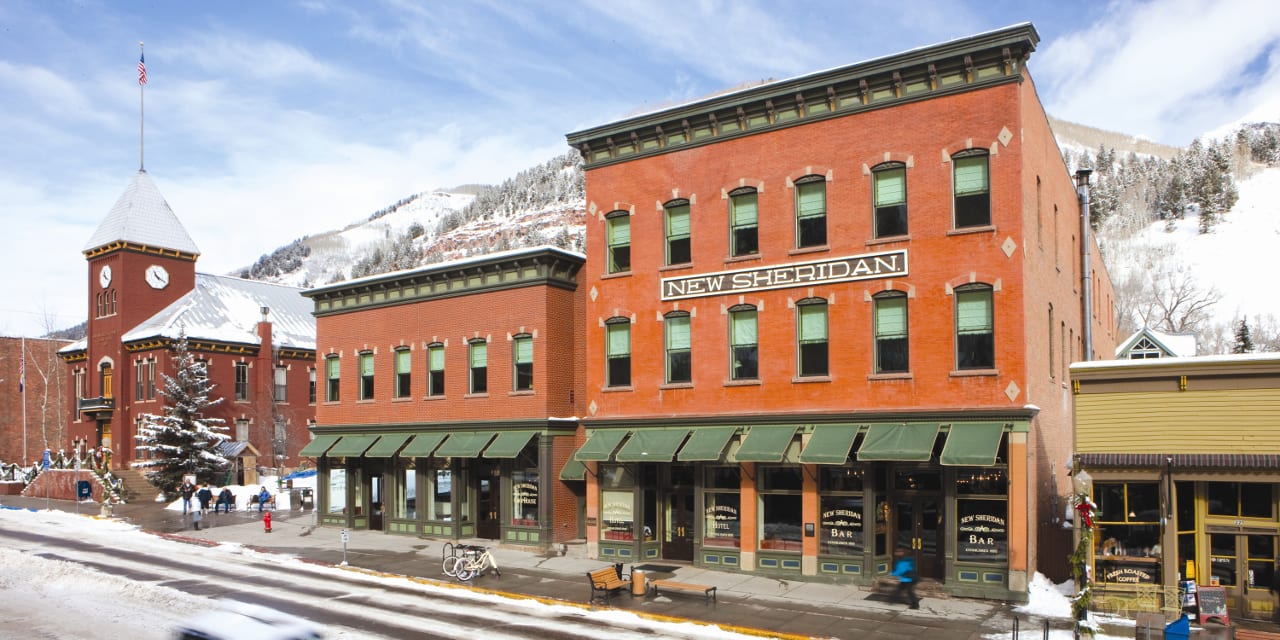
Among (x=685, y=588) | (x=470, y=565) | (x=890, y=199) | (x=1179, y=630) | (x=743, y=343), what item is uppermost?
(x=890, y=199)

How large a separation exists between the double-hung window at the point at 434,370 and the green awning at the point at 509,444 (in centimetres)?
418

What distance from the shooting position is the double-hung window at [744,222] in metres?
26.9

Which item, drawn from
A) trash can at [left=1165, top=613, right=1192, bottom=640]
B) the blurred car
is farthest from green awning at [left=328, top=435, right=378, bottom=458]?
trash can at [left=1165, top=613, right=1192, bottom=640]

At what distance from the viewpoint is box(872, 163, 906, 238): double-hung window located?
79.8ft

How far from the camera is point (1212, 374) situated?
20.7 m

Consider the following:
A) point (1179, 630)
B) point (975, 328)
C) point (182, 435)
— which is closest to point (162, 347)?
point (182, 435)

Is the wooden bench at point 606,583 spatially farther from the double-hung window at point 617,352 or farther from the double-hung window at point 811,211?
the double-hung window at point 811,211

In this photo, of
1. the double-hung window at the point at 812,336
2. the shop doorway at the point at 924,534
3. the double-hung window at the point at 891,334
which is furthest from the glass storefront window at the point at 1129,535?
the double-hung window at the point at 812,336

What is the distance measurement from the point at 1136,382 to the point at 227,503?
40386 millimetres

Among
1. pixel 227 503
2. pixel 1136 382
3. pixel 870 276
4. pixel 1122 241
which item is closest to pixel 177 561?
pixel 227 503

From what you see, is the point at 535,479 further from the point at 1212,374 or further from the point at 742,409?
the point at 1212,374

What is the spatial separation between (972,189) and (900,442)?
21.7ft

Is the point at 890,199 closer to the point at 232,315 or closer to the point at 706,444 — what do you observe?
the point at 706,444

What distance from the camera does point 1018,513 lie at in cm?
2175
